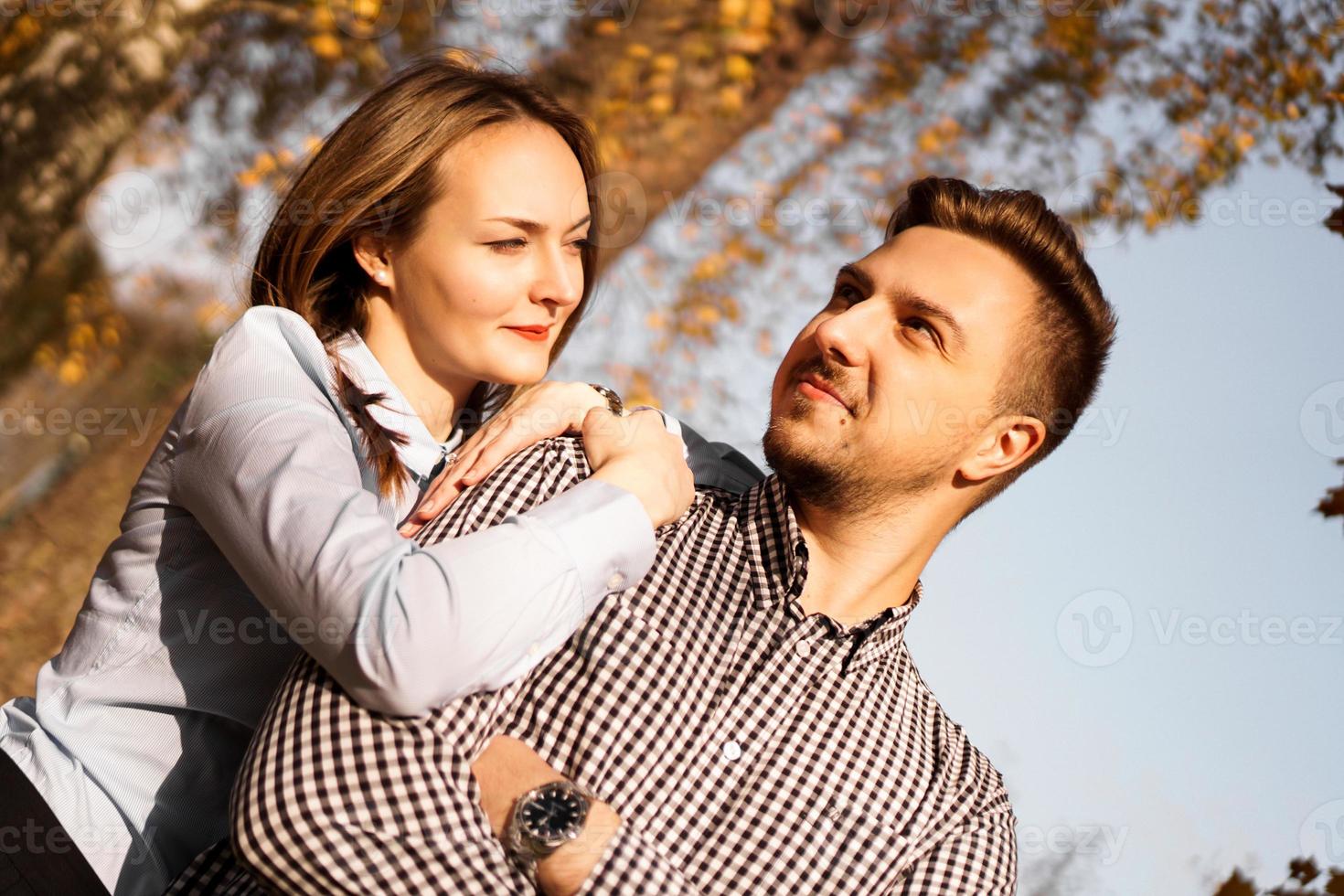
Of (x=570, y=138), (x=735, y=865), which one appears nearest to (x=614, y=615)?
(x=735, y=865)

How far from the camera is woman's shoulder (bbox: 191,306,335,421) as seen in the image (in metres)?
1.68

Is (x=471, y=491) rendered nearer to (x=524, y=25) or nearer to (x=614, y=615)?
(x=614, y=615)

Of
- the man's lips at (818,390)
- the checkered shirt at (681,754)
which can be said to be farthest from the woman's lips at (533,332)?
the man's lips at (818,390)

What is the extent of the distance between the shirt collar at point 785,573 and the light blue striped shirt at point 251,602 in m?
0.43

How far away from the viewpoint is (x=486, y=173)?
2234 mm

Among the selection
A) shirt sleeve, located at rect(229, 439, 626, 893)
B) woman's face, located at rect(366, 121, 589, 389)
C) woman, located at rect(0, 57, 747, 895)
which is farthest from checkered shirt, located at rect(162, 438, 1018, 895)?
woman's face, located at rect(366, 121, 589, 389)

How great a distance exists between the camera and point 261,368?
1720 mm

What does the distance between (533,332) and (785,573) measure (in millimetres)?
680

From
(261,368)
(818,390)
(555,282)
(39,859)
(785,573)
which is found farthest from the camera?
(555,282)

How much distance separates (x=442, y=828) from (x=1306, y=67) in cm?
640

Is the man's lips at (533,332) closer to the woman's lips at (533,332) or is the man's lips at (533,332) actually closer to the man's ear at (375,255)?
the woman's lips at (533,332)

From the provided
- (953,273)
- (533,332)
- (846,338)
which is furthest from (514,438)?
(953,273)

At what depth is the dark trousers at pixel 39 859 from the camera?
161 centimetres

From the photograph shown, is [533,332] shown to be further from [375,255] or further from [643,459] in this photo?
[643,459]
